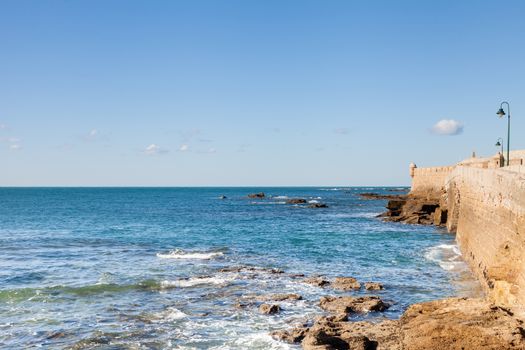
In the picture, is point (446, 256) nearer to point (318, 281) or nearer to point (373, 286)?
point (373, 286)

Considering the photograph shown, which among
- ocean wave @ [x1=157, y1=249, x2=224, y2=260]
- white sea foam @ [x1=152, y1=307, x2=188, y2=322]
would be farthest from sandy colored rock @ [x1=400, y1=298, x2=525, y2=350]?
ocean wave @ [x1=157, y1=249, x2=224, y2=260]

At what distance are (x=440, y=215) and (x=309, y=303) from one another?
30.7 metres

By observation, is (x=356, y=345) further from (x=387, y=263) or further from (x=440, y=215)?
(x=440, y=215)

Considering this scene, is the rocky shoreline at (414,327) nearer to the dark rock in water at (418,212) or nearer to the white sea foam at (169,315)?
the white sea foam at (169,315)

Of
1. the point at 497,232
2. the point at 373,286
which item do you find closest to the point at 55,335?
the point at 373,286

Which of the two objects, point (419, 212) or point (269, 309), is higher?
→ point (419, 212)

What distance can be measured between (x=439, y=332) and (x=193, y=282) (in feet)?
43.2

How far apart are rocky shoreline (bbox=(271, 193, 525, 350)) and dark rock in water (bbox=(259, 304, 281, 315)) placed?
1437 mm

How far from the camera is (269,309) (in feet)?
49.8

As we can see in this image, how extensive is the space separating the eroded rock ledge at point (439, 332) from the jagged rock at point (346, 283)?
576 cm

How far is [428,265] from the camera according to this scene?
912 inches

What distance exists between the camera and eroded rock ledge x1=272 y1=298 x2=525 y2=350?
7863 mm

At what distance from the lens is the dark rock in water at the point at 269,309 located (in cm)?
1508

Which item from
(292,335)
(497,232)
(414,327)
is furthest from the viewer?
(497,232)
